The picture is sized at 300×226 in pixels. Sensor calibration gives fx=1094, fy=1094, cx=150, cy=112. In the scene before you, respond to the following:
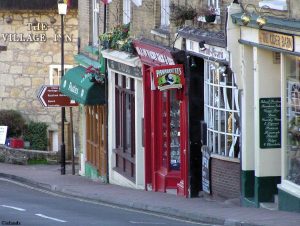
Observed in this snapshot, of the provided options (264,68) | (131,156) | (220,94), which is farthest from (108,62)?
(264,68)

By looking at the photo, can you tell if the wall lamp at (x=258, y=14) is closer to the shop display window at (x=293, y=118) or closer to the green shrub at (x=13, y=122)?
the shop display window at (x=293, y=118)

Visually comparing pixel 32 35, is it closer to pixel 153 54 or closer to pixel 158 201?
pixel 153 54

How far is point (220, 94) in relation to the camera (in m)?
22.4

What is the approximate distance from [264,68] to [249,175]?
217cm

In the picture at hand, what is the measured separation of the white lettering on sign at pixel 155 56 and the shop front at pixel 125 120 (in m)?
0.51

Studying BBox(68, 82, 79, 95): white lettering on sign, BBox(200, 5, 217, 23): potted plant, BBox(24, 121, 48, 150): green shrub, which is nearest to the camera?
BBox(200, 5, 217, 23): potted plant

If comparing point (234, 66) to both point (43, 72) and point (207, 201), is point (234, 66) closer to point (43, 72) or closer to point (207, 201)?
point (207, 201)

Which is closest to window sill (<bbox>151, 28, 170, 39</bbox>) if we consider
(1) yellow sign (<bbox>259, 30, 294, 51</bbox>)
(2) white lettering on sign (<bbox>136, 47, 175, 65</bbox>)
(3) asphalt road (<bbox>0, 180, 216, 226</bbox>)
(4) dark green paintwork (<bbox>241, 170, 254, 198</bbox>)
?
(2) white lettering on sign (<bbox>136, 47, 175, 65</bbox>)

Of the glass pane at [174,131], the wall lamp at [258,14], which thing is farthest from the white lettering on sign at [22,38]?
the wall lamp at [258,14]

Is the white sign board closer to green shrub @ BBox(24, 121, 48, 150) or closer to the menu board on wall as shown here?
green shrub @ BBox(24, 121, 48, 150)

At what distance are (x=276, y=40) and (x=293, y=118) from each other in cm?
151

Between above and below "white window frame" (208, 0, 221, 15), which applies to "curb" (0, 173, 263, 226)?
below

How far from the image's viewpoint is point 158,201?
23.3 metres

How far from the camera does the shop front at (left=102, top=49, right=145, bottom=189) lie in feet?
91.1
